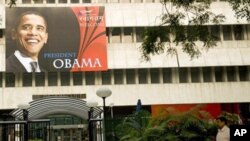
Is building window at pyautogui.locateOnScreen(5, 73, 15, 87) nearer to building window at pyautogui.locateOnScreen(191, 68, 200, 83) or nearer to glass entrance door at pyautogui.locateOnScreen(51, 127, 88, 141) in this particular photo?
glass entrance door at pyautogui.locateOnScreen(51, 127, 88, 141)

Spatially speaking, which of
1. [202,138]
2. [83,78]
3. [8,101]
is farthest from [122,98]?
[202,138]

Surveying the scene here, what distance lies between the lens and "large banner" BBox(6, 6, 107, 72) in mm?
44438

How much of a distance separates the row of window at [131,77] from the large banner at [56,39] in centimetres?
148

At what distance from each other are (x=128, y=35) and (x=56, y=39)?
281 inches

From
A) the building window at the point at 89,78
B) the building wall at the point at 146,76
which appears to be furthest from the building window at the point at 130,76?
the building window at the point at 89,78

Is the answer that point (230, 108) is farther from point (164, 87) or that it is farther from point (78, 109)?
point (78, 109)

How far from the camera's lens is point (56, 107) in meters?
21.3

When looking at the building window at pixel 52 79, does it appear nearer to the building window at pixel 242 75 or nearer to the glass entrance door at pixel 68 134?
the glass entrance door at pixel 68 134

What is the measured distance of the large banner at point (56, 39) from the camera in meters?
44.4

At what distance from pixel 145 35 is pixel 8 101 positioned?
3525 cm

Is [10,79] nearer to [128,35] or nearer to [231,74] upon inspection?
[128,35]

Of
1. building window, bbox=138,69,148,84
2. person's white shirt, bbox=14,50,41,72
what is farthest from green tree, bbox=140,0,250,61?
building window, bbox=138,69,148,84

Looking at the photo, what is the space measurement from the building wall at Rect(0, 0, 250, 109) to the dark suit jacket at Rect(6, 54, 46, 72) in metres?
1.39

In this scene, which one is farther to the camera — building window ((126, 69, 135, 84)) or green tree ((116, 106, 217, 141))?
building window ((126, 69, 135, 84))
